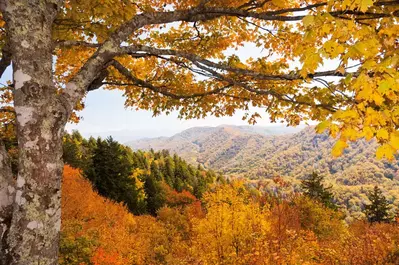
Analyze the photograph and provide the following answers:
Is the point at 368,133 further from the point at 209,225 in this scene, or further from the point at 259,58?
the point at 209,225

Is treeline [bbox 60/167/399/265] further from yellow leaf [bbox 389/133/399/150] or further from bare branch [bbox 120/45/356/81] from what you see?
yellow leaf [bbox 389/133/399/150]

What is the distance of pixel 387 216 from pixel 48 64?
4885 centimetres

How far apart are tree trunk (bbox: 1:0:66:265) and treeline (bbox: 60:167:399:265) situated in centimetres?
973

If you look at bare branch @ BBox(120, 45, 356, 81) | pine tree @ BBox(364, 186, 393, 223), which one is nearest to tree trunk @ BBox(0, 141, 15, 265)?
bare branch @ BBox(120, 45, 356, 81)

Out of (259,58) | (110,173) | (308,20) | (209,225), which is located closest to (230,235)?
(209,225)

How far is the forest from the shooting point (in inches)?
509

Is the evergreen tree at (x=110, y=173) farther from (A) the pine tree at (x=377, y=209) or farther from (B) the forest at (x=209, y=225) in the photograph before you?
(A) the pine tree at (x=377, y=209)

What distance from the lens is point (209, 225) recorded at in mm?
18188

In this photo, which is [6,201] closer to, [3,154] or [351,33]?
[3,154]

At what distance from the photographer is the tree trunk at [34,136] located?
8.29 feet

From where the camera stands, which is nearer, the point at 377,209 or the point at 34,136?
the point at 34,136

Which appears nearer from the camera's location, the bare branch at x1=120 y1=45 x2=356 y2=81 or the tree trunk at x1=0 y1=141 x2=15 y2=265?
the tree trunk at x1=0 y1=141 x2=15 y2=265

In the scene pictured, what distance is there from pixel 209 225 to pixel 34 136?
55.6ft

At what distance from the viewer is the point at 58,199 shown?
2.74 m
